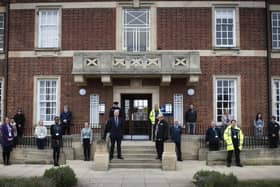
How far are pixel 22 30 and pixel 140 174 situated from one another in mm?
11810

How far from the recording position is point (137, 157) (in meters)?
15.1

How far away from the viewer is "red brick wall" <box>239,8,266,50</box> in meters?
19.7

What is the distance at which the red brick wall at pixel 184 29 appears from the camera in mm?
19609

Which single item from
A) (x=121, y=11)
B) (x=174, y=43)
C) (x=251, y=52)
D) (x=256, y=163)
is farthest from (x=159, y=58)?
(x=256, y=163)

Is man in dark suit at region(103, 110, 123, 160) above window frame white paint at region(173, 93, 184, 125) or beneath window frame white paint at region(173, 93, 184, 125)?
beneath

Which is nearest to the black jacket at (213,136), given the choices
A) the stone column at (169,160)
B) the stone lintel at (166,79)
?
the stone column at (169,160)

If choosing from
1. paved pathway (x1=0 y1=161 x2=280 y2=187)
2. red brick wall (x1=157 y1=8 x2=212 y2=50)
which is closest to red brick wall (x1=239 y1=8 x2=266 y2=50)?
red brick wall (x1=157 y1=8 x2=212 y2=50)

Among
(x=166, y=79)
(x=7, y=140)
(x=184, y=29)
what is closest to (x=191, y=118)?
(x=166, y=79)

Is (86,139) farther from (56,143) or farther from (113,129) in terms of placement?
(113,129)

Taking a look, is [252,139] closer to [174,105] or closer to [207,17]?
[174,105]

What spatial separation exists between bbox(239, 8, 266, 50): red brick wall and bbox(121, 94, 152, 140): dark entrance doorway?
616 cm

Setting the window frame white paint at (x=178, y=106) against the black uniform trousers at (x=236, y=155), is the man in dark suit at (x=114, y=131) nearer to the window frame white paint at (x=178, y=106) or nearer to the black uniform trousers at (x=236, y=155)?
the black uniform trousers at (x=236, y=155)

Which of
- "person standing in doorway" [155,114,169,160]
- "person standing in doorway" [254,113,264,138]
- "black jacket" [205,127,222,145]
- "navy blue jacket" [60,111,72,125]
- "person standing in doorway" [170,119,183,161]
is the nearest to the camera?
"person standing in doorway" [155,114,169,160]

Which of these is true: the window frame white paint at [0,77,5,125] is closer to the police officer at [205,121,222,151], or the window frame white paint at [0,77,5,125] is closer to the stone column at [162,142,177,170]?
the stone column at [162,142,177,170]
